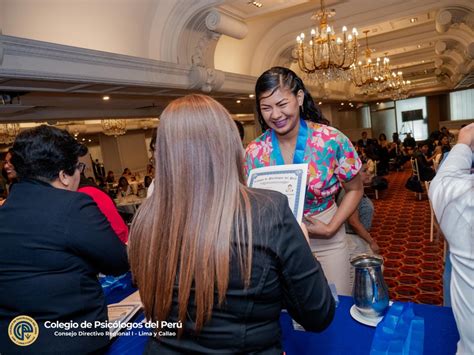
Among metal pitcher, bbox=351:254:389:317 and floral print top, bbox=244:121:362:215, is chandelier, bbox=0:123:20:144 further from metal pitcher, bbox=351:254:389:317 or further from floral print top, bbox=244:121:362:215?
metal pitcher, bbox=351:254:389:317

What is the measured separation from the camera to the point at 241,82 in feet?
19.0

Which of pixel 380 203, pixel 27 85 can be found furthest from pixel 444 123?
pixel 27 85

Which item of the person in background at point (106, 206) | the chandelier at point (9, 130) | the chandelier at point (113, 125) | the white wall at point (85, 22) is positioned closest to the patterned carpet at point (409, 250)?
the person in background at point (106, 206)

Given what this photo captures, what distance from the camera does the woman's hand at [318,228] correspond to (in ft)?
4.76

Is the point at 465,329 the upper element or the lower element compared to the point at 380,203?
upper

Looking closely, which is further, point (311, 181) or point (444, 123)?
point (444, 123)

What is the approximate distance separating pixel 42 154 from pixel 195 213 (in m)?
0.94

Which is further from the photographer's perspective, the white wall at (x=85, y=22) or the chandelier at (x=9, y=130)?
the chandelier at (x=9, y=130)

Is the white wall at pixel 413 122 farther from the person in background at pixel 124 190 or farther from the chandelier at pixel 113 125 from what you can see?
the person in background at pixel 124 190

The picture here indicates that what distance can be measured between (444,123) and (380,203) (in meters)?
12.8

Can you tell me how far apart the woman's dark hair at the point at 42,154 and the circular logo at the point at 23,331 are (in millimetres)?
544

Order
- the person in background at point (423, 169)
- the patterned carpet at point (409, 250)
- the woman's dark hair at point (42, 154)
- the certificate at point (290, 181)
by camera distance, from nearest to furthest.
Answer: the certificate at point (290, 181) → the woman's dark hair at point (42, 154) → the patterned carpet at point (409, 250) → the person in background at point (423, 169)

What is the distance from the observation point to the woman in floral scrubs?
146 cm

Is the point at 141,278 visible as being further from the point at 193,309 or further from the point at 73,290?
the point at 73,290
